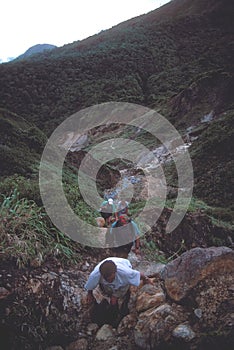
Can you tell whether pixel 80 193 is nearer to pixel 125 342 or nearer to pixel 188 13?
pixel 125 342

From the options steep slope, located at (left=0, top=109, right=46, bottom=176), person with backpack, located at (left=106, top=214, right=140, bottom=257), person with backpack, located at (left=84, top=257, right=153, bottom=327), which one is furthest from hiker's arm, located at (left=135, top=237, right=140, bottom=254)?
steep slope, located at (left=0, top=109, right=46, bottom=176)

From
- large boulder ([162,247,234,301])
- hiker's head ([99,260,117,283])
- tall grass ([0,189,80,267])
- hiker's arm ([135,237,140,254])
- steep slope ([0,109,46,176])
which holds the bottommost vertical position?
hiker's arm ([135,237,140,254])

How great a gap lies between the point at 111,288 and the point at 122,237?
4.88 ft

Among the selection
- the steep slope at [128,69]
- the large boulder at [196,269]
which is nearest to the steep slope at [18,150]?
the large boulder at [196,269]

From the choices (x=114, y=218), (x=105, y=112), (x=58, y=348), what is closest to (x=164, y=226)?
(x=114, y=218)

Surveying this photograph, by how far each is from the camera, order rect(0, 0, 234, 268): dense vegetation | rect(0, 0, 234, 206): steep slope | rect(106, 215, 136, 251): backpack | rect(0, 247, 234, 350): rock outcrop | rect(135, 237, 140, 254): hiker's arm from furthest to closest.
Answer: rect(0, 0, 234, 206): steep slope, rect(0, 0, 234, 268): dense vegetation, rect(135, 237, 140, 254): hiker's arm, rect(106, 215, 136, 251): backpack, rect(0, 247, 234, 350): rock outcrop

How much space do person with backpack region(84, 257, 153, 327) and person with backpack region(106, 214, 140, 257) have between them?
4.20ft

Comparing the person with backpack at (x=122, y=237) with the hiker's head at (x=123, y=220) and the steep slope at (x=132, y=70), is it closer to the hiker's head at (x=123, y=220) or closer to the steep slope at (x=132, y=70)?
the hiker's head at (x=123, y=220)

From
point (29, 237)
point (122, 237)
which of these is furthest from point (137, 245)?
point (29, 237)

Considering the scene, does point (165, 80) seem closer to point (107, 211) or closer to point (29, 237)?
point (107, 211)

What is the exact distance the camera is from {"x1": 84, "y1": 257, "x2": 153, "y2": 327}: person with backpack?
337 cm

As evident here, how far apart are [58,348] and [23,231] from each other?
1435mm

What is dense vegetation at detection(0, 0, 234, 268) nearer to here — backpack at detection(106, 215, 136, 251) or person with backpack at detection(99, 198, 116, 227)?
person with backpack at detection(99, 198, 116, 227)

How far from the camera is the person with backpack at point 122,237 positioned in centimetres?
483
